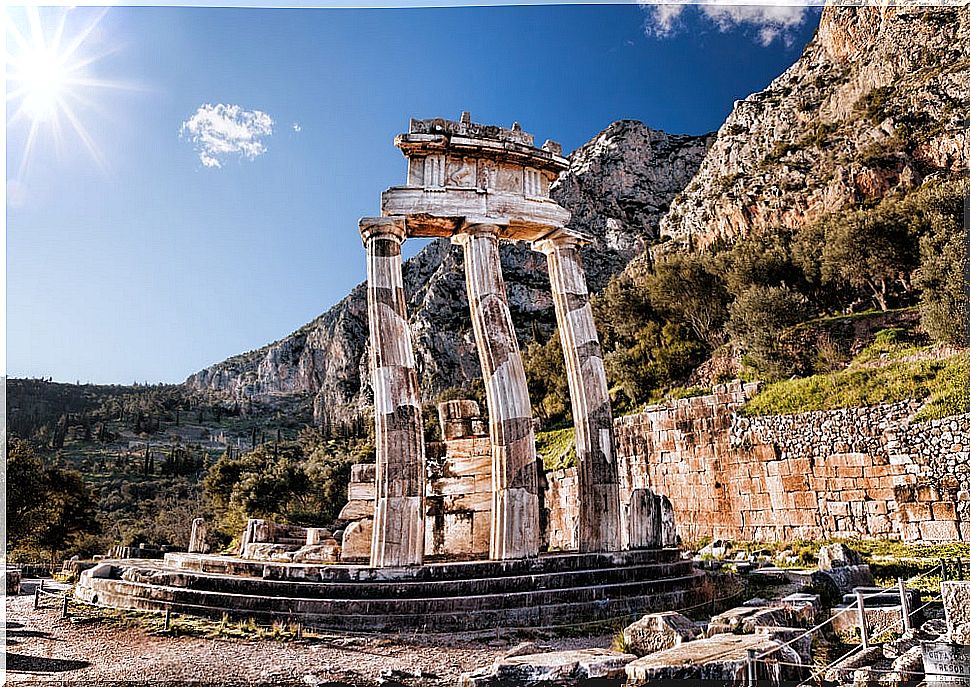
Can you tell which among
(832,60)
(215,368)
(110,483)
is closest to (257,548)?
(110,483)

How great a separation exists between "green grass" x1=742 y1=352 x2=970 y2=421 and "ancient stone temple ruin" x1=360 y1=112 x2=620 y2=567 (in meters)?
7.17

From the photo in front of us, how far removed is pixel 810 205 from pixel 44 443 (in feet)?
105

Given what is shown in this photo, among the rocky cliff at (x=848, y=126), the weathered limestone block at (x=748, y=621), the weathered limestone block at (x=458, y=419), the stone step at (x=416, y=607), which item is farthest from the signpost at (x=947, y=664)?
the rocky cliff at (x=848, y=126)

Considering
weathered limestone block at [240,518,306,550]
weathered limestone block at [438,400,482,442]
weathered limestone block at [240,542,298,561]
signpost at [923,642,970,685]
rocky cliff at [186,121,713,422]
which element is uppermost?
rocky cliff at [186,121,713,422]

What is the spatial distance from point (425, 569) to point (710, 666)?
3.31 metres

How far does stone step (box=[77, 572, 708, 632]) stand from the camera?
5629mm

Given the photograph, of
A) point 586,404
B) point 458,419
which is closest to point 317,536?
point 458,419

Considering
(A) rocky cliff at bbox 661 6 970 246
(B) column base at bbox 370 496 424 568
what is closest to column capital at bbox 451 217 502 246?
(B) column base at bbox 370 496 424 568

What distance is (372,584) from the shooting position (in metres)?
6.09

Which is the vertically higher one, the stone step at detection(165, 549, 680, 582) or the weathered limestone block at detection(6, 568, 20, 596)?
the stone step at detection(165, 549, 680, 582)

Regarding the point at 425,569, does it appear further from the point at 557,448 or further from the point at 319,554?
the point at 557,448

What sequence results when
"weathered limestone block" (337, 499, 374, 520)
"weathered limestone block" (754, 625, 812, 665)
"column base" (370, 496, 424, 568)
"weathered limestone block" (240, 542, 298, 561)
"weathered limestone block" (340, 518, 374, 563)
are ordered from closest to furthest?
"weathered limestone block" (754, 625, 812, 665) → "column base" (370, 496, 424, 568) → "weathered limestone block" (340, 518, 374, 563) → "weathered limestone block" (337, 499, 374, 520) → "weathered limestone block" (240, 542, 298, 561)

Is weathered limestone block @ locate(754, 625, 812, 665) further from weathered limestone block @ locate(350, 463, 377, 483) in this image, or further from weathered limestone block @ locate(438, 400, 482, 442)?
weathered limestone block @ locate(350, 463, 377, 483)

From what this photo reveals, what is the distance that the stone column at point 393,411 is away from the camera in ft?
22.4
